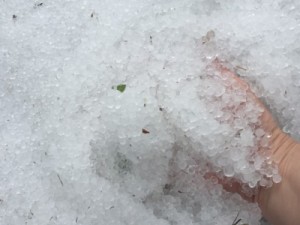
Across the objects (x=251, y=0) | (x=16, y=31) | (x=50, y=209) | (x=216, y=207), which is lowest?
(x=50, y=209)

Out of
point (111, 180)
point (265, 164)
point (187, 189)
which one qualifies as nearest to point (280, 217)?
point (265, 164)

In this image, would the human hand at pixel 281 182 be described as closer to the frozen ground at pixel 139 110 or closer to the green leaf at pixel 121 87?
the frozen ground at pixel 139 110

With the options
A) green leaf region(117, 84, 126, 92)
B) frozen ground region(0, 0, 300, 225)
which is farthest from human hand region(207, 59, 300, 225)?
green leaf region(117, 84, 126, 92)

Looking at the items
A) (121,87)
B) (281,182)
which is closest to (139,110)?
(121,87)

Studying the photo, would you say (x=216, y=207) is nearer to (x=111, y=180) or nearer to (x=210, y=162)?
(x=210, y=162)

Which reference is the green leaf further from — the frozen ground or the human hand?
A: the human hand

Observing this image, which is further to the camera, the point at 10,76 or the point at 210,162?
the point at 10,76

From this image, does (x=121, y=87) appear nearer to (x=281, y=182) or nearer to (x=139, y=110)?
(x=139, y=110)

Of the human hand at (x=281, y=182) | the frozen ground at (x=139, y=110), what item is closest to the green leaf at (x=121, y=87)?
the frozen ground at (x=139, y=110)
